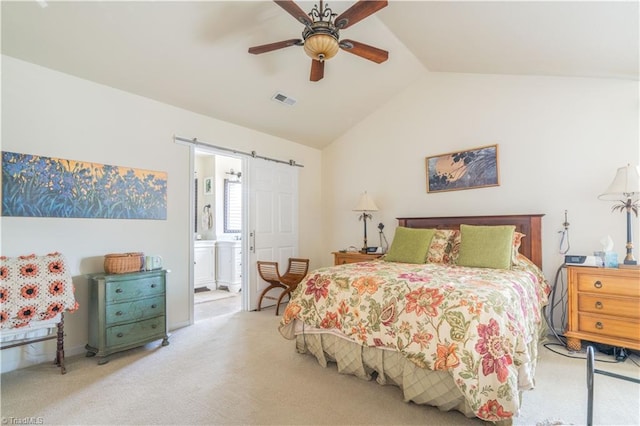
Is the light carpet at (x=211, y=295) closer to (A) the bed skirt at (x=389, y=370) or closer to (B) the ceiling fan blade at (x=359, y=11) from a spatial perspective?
(A) the bed skirt at (x=389, y=370)

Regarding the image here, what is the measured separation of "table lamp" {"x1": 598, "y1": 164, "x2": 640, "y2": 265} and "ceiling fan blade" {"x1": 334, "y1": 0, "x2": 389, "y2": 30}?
2.49 metres

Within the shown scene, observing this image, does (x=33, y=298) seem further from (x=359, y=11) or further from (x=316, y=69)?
(x=359, y=11)

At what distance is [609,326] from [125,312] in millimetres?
4219

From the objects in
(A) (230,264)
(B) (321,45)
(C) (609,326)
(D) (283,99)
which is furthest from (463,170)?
(A) (230,264)

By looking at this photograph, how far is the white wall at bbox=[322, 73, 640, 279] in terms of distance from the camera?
307 centimetres

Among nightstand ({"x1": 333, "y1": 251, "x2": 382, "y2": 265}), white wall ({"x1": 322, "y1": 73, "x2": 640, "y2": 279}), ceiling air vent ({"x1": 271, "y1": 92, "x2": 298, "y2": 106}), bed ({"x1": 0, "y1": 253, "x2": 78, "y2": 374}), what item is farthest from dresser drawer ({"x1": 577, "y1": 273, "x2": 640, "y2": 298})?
bed ({"x1": 0, "y1": 253, "x2": 78, "y2": 374})

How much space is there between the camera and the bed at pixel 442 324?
1718 millimetres

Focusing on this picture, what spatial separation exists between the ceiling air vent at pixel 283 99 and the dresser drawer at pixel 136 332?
279 centimetres

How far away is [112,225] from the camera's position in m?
3.13

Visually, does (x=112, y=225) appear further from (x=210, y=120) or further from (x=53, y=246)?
(x=210, y=120)

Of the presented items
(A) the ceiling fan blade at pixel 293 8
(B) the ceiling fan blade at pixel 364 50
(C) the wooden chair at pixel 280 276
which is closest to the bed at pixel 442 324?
(C) the wooden chair at pixel 280 276

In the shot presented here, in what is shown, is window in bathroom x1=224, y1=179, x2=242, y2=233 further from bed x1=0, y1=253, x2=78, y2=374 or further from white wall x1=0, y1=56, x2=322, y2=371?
bed x1=0, y1=253, x2=78, y2=374

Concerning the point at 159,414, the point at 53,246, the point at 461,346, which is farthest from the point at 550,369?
the point at 53,246

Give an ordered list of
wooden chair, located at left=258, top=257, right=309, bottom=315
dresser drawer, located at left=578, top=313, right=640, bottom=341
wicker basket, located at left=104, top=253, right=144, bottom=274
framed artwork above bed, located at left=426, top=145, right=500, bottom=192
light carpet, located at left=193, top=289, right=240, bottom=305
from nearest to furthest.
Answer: dresser drawer, located at left=578, top=313, right=640, bottom=341 → wicker basket, located at left=104, top=253, right=144, bottom=274 → framed artwork above bed, located at left=426, top=145, right=500, bottom=192 → wooden chair, located at left=258, top=257, right=309, bottom=315 → light carpet, located at left=193, top=289, right=240, bottom=305
